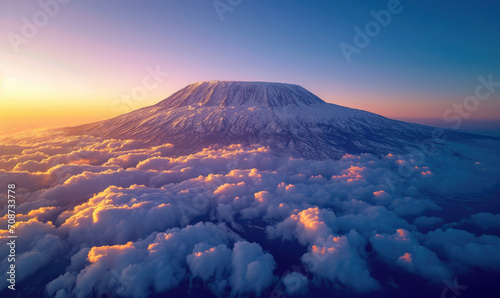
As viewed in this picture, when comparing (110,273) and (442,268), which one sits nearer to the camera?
(110,273)

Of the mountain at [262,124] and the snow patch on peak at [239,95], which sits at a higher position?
the snow patch on peak at [239,95]

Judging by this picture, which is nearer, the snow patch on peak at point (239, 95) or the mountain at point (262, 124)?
the mountain at point (262, 124)

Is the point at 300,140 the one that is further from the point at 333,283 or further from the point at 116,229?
the point at 116,229

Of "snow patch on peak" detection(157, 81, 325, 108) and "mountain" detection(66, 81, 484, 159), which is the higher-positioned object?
"snow patch on peak" detection(157, 81, 325, 108)

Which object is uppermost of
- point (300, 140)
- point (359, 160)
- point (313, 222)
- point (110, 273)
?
point (300, 140)

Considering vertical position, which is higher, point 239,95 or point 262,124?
point 239,95

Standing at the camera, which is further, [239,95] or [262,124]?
[239,95]

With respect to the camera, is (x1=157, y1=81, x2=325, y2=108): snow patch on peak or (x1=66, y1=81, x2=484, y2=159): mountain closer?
(x1=66, y1=81, x2=484, y2=159): mountain

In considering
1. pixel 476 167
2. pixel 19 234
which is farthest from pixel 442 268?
pixel 476 167
